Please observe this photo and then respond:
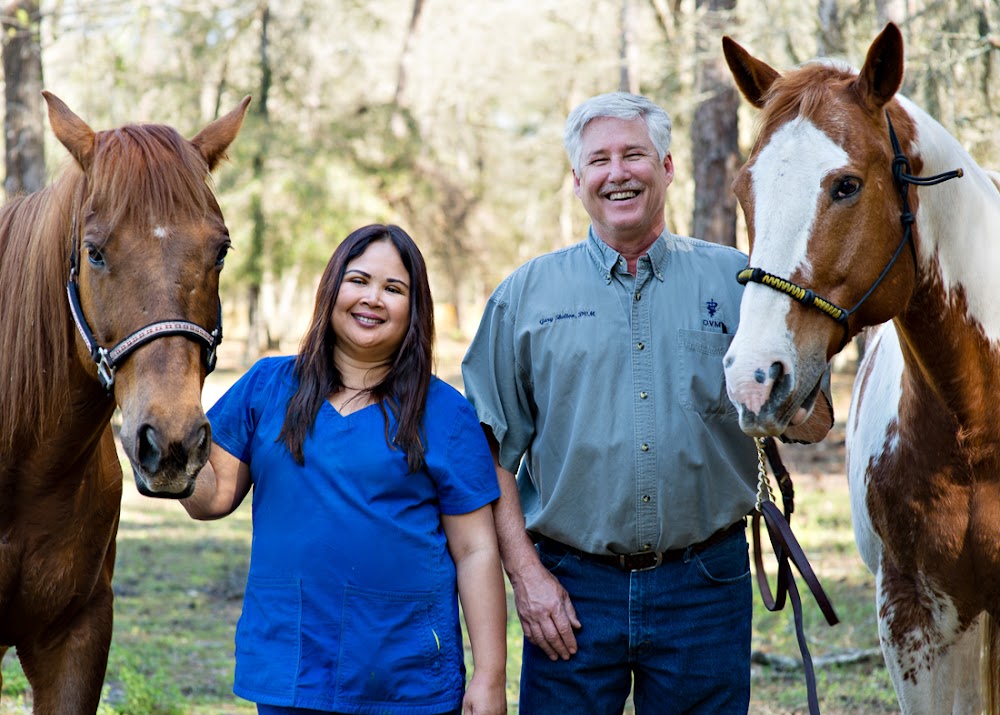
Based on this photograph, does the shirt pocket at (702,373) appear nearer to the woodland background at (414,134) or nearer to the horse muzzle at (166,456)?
the horse muzzle at (166,456)

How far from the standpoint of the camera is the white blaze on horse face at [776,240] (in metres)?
2.21

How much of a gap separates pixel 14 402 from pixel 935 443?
2509 mm

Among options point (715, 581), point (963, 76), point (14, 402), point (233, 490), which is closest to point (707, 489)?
point (715, 581)

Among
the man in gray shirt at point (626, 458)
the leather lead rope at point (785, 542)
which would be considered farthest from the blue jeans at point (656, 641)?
the leather lead rope at point (785, 542)

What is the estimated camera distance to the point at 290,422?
8.38ft

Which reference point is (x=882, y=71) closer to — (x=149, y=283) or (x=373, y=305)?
(x=373, y=305)

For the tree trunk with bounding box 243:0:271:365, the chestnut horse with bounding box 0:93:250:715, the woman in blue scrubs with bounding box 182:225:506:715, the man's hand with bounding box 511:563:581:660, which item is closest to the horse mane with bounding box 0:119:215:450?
the chestnut horse with bounding box 0:93:250:715

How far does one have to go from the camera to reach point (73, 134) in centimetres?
263

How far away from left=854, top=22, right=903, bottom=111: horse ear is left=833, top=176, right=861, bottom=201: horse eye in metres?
0.23

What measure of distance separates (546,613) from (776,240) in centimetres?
111

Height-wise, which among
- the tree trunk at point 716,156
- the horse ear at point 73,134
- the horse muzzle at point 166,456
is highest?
the tree trunk at point 716,156

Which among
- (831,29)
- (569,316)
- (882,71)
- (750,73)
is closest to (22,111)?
(831,29)

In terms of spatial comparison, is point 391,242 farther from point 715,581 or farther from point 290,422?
point 715,581

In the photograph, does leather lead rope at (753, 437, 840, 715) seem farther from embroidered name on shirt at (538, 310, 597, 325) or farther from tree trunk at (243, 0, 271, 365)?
tree trunk at (243, 0, 271, 365)
